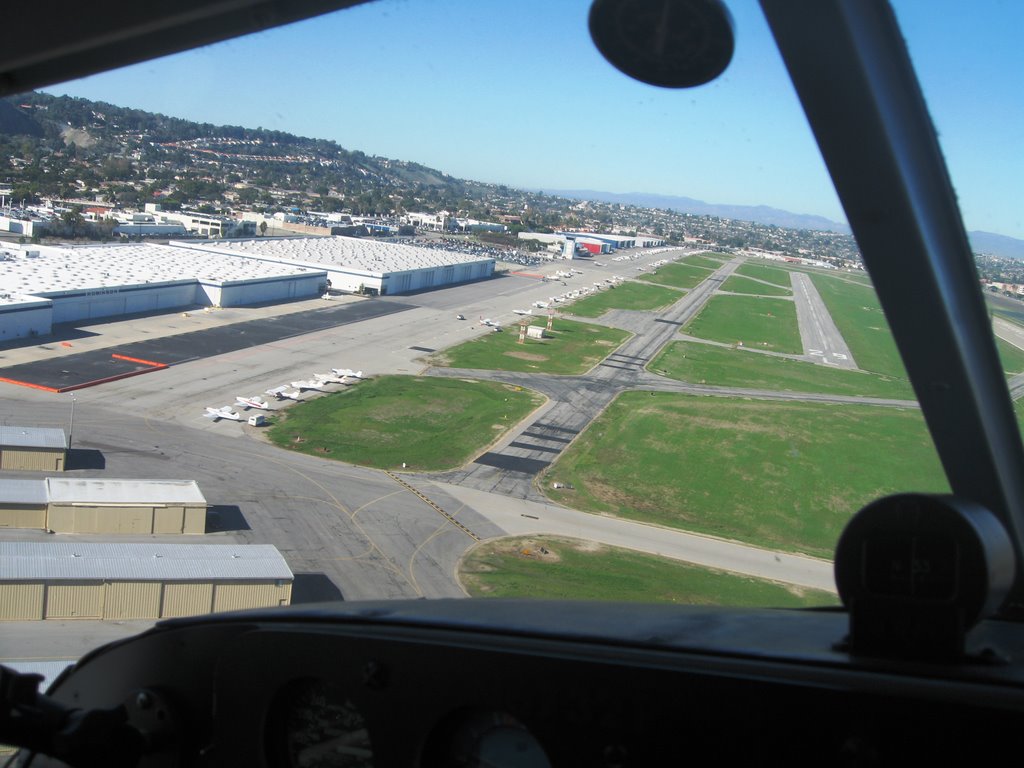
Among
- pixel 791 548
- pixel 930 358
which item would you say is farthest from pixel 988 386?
pixel 791 548

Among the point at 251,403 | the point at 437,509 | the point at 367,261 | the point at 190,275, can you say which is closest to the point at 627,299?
the point at 367,261

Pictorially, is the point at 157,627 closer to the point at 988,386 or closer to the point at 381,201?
the point at 988,386

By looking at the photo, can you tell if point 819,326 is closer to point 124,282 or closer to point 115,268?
point 124,282

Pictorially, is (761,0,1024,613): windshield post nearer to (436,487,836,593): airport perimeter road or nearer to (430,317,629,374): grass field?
(436,487,836,593): airport perimeter road

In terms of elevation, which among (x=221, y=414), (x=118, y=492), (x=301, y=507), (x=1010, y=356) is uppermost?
(x=1010, y=356)

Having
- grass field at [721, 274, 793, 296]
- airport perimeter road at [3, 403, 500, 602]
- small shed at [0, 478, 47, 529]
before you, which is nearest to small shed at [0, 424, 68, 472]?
airport perimeter road at [3, 403, 500, 602]
